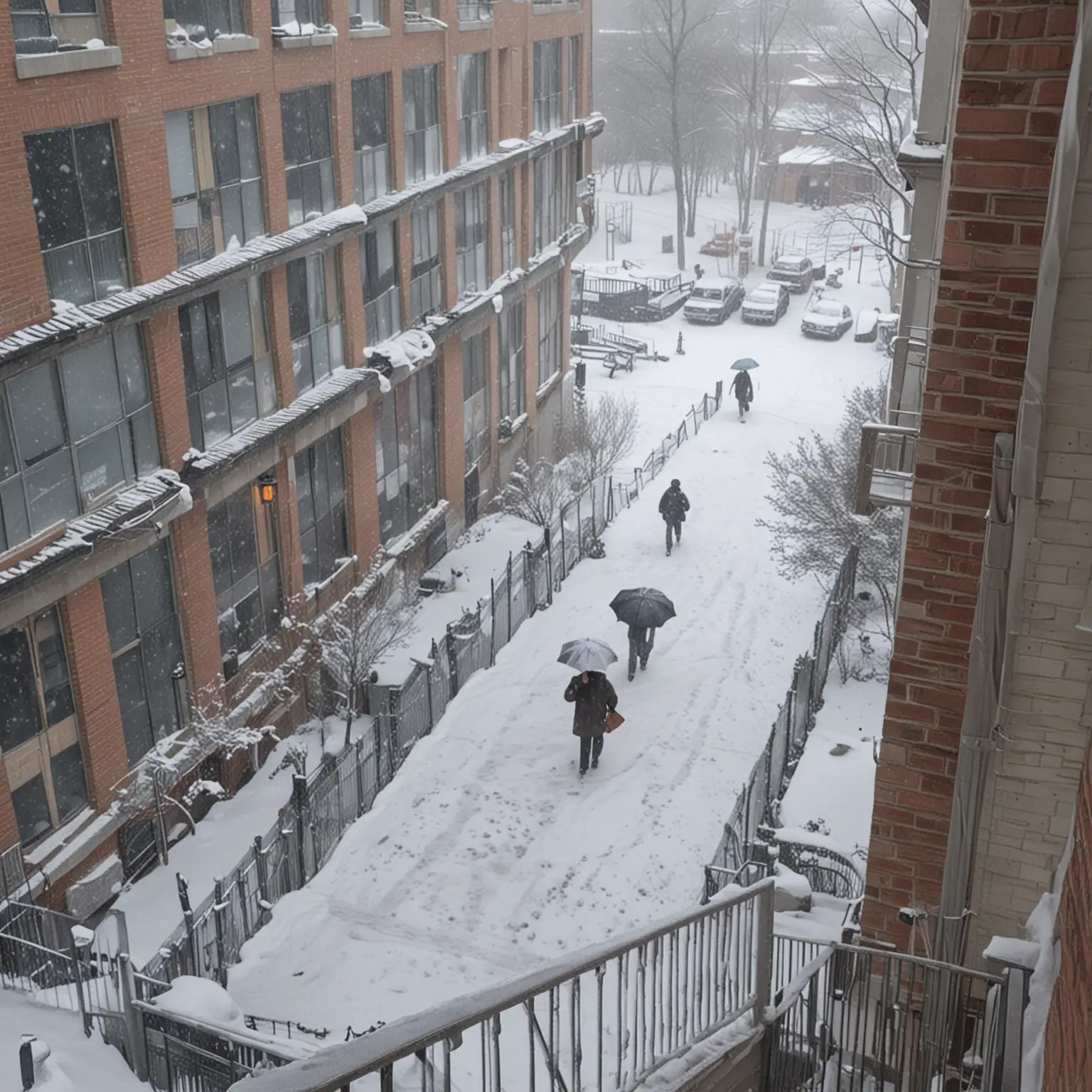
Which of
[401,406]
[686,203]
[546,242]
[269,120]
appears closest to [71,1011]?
[269,120]

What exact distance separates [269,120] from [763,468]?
15.0 metres

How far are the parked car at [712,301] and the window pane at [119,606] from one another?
34.1 metres

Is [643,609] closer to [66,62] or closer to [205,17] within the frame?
[205,17]

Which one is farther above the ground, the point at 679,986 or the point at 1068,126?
the point at 1068,126

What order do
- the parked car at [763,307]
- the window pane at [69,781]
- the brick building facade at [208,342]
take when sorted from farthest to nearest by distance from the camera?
1. the parked car at [763,307]
2. the window pane at [69,781]
3. the brick building facade at [208,342]

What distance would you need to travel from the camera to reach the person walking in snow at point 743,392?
32375 millimetres

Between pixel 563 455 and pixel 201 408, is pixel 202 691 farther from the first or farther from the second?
pixel 563 455

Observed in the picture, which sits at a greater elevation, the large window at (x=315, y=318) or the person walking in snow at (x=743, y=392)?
the large window at (x=315, y=318)

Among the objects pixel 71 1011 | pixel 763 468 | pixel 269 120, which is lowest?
pixel 763 468

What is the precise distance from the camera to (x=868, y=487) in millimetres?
7219

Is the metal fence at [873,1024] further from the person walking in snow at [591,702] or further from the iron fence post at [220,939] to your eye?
the person walking in snow at [591,702]

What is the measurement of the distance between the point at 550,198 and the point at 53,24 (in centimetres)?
1765

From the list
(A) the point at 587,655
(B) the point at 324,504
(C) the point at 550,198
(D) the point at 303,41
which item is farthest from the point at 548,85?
(A) the point at 587,655

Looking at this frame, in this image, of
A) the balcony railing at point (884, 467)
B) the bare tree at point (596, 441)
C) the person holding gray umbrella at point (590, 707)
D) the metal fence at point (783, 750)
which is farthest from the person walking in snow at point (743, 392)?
the balcony railing at point (884, 467)
